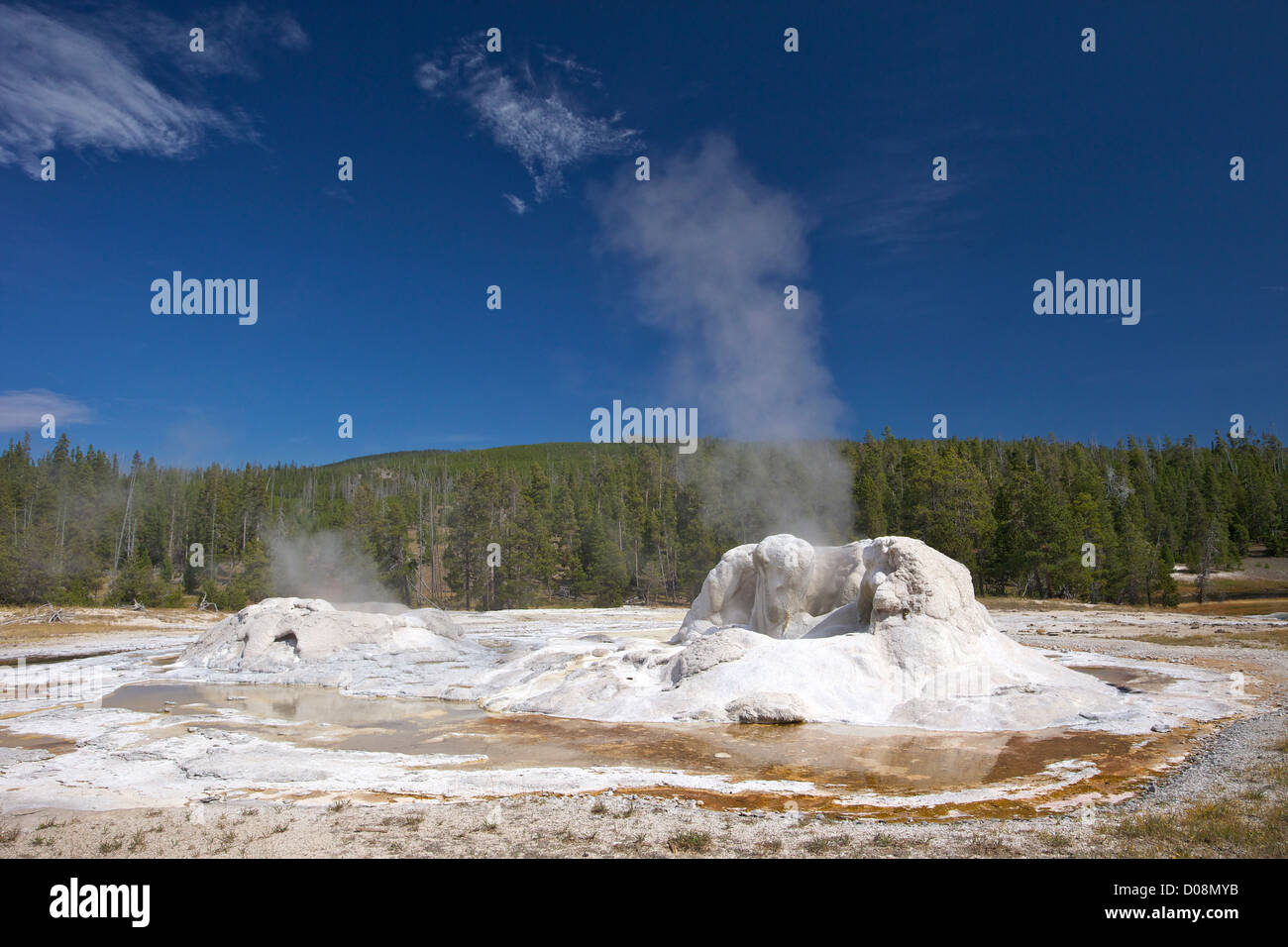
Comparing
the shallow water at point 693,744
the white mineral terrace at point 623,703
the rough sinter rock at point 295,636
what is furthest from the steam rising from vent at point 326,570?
the shallow water at point 693,744

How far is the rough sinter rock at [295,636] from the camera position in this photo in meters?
19.6

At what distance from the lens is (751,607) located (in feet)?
67.0

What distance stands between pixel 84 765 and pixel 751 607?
1516 centimetres

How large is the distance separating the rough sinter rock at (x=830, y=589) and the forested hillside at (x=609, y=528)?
2650 centimetres

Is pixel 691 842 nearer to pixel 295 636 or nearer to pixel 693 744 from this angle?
pixel 693 744

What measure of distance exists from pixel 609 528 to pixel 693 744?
55551 millimetres

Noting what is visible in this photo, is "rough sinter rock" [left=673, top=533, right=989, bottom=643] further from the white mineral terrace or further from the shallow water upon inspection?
the shallow water

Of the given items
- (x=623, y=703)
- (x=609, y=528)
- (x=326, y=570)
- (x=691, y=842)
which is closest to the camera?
(x=691, y=842)

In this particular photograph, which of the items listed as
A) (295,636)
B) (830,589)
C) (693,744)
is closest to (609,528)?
(295,636)

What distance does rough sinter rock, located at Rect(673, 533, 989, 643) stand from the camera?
14.1 metres

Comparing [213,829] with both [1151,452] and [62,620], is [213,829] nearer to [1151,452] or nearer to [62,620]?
[62,620]

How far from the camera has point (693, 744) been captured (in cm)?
1078

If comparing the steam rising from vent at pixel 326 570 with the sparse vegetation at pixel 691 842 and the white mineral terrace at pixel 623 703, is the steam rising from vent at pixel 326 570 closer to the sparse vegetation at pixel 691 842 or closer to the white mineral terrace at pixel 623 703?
the white mineral terrace at pixel 623 703
